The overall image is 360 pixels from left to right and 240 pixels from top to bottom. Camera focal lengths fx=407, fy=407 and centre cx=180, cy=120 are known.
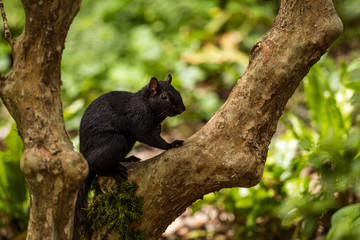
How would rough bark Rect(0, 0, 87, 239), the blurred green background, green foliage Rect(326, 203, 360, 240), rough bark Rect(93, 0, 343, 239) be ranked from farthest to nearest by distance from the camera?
the blurred green background → green foliage Rect(326, 203, 360, 240) → rough bark Rect(93, 0, 343, 239) → rough bark Rect(0, 0, 87, 239)

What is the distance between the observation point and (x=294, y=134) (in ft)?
13.2

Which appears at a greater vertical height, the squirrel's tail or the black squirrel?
the black squirrel

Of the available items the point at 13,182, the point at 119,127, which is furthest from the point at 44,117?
the point at 13,182

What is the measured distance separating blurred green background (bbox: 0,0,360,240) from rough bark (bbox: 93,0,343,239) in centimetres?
92

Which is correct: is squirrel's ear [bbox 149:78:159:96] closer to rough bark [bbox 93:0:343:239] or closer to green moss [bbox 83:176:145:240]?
rough bark [bbox 93:0:343:239]

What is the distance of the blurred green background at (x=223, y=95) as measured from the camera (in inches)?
137

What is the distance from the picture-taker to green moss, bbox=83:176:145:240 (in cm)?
259

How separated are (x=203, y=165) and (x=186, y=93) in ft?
12.1

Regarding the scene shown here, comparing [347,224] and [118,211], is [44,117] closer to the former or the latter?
[118,211]

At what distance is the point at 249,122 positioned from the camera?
256 cm

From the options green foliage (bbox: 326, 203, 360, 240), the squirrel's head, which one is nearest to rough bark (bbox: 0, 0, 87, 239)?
the squirrel's head

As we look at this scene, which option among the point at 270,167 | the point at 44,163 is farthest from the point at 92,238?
the point at 270,167

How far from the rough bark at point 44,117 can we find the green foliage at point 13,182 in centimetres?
214

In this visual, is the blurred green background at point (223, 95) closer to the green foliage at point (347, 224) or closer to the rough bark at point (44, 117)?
the green foliage at point (347, 224)
